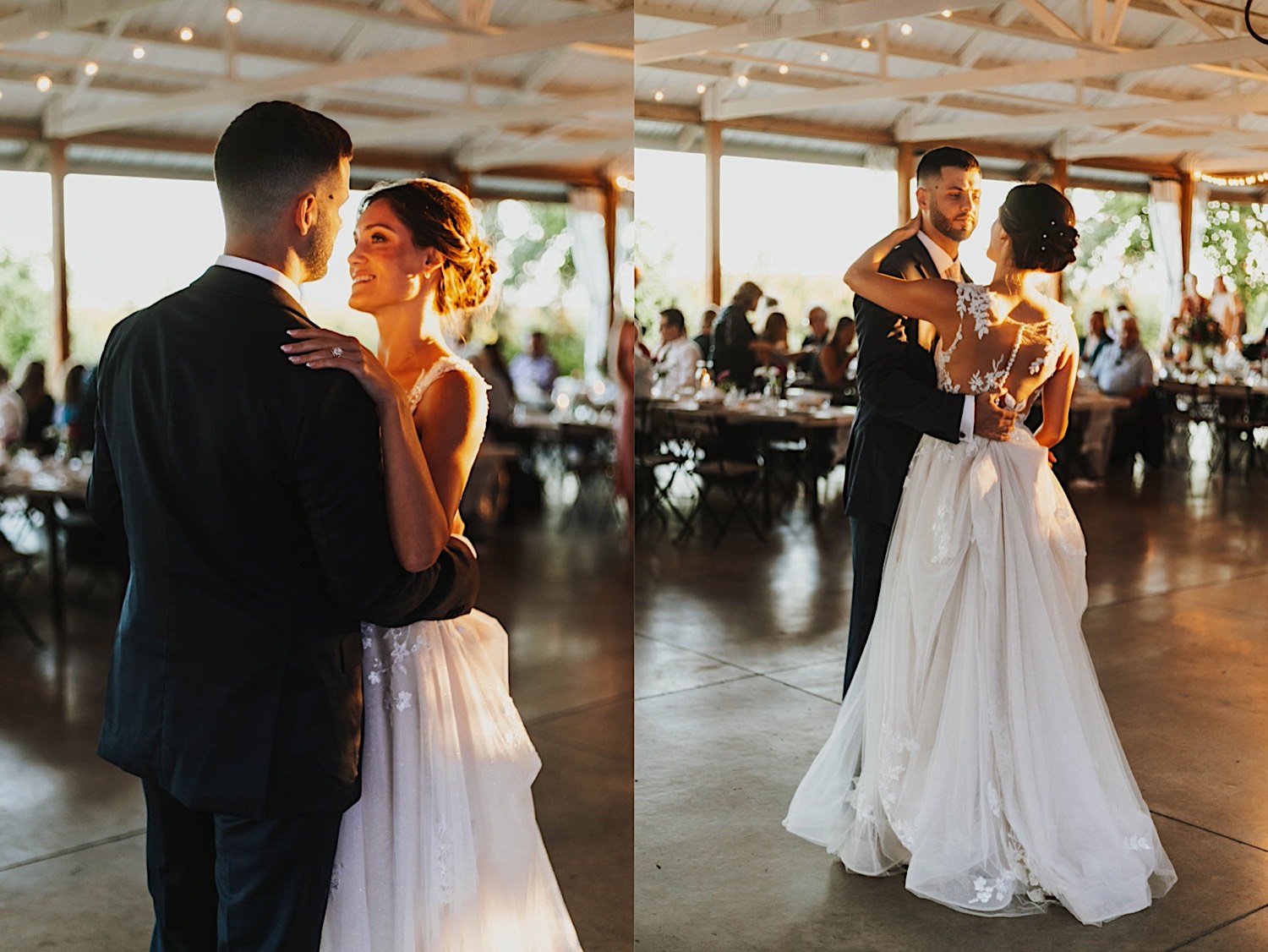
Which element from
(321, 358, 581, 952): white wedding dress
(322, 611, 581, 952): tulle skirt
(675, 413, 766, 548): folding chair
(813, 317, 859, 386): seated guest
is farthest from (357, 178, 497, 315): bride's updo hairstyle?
(813, 317, 859, 386): seated guest

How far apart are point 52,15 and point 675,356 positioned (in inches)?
204

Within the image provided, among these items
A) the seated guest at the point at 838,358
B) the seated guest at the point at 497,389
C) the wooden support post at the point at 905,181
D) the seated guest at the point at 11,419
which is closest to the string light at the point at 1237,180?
the wooden support post at the point at 905,181

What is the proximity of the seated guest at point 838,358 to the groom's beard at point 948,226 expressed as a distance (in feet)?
19.3

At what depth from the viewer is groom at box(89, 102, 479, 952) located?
1.38m

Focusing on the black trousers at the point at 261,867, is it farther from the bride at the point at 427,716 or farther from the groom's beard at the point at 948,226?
the groom's beard at the point at 948,226

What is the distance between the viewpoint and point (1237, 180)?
22.3 ft

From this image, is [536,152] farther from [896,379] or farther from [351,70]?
[351,70]

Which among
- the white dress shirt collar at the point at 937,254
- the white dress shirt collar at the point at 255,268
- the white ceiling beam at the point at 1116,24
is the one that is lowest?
the white dress shirt collar at the point at 255,268

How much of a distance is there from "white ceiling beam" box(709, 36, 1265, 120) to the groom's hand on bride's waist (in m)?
6.14

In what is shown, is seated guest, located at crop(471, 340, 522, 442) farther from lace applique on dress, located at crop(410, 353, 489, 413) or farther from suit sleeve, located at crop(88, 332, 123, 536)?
suit sleeve, located at crop(88, 332, 123, 536)

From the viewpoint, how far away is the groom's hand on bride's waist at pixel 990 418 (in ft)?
9.37

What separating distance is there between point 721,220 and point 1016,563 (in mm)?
11268

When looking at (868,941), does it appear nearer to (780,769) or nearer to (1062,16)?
(780,769)

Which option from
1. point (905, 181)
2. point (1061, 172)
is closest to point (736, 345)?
point (905, 181)
